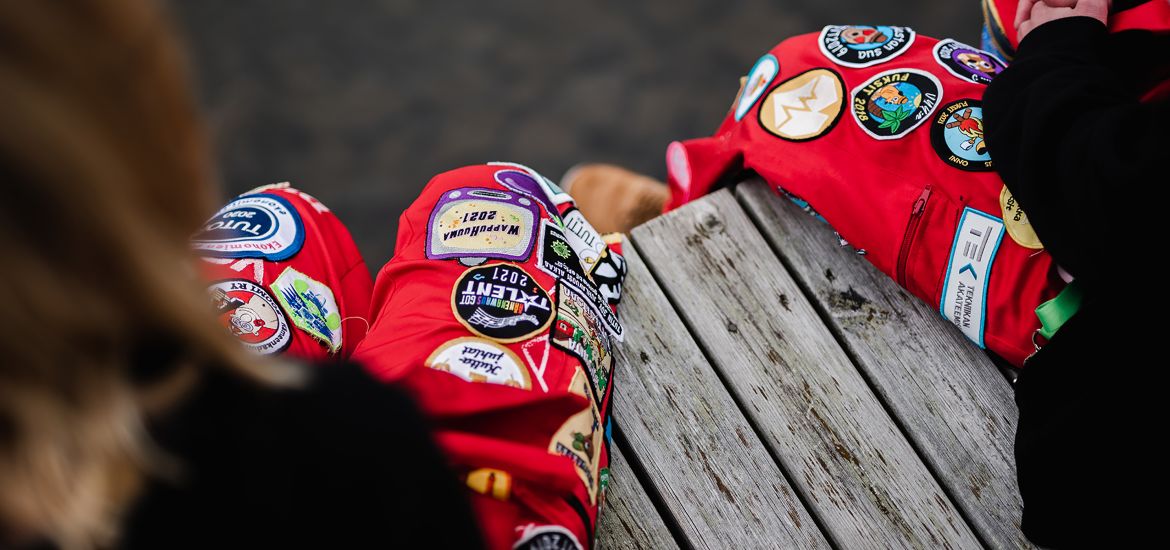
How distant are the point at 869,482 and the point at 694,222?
0.47 meters

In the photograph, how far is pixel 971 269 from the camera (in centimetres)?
99

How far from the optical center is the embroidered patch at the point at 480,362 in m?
0.85

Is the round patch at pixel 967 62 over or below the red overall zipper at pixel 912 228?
over

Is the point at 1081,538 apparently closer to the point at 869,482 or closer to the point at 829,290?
the point at 869,482

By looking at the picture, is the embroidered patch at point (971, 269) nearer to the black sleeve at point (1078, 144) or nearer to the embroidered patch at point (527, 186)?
the black sleeve at point (1078, 144)

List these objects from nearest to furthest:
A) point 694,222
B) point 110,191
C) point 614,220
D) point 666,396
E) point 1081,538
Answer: point 110,191
point 1081,538
point 666,396
point 694,222
point 614,220

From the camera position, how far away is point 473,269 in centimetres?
98

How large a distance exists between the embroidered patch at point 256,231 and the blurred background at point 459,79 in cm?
81

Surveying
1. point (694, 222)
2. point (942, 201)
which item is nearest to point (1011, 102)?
point (942, 201)

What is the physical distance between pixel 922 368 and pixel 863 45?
19.5 inches

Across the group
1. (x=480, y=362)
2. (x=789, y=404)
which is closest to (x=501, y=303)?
(x=480, y=362)

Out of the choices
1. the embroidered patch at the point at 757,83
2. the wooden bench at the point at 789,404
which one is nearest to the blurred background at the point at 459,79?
the embroidered patch at the point at 757,83

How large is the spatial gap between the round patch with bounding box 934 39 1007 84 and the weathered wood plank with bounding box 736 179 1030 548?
11.5 inches

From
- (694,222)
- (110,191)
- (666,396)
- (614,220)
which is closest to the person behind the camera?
(110,191)
